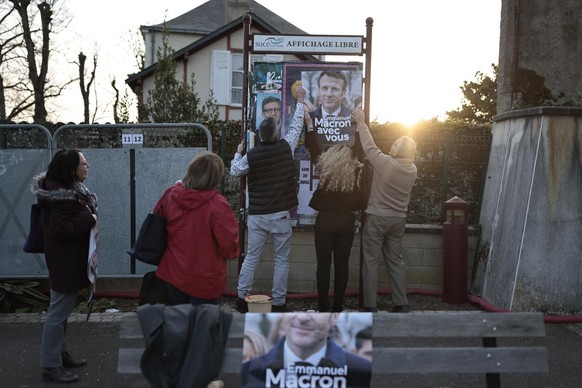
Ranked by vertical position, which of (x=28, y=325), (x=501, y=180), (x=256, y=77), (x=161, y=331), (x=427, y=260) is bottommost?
(x=28, y=325)

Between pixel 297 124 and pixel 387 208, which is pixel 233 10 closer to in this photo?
pixel 297 124

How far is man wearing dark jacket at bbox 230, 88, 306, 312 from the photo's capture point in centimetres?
696

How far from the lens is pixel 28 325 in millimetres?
7012

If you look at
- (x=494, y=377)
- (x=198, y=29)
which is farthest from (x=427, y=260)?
(x=198, y=29)

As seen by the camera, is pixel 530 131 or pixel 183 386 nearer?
pixel 183 386

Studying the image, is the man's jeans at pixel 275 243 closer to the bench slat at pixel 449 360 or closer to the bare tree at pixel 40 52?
the bench slat at pixel 449 360

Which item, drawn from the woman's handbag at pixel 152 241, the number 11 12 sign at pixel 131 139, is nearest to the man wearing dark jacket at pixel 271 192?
the number 11 12 sign at pixel 131 139

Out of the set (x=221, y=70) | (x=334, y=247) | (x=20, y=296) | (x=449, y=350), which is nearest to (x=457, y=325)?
(x=449, y=350)

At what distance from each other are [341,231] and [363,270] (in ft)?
2.36

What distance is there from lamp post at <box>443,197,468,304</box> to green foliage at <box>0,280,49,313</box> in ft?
16.2

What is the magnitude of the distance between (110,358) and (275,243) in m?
2.24

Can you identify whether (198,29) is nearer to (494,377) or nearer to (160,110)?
(160,110)

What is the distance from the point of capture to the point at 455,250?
7.95 m

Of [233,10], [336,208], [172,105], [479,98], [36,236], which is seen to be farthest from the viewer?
[479,98]
